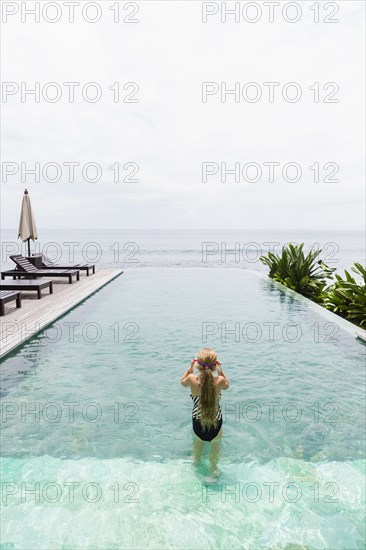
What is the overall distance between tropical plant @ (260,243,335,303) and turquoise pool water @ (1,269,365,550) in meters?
5.44

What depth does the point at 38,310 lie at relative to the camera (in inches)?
434

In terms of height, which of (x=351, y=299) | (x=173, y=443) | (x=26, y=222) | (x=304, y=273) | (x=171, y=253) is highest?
(x=171, y=253)

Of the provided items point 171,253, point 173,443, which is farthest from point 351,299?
point 171,253

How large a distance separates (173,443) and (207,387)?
148 centimetres

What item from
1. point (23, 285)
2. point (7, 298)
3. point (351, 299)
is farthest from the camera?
point (23, 285)

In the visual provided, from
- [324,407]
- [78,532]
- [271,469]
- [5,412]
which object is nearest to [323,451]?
[271,469]

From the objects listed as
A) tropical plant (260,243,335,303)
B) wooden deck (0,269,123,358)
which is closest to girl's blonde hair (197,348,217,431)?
wooden deck (0,269,123,358)

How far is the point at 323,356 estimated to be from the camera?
26.5 ft

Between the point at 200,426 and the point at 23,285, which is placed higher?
the point at 23,285

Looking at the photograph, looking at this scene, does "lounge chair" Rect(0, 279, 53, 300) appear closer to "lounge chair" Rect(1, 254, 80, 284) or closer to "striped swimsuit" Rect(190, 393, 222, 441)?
"lounge chair" Rect(1, 254, 80, 284)

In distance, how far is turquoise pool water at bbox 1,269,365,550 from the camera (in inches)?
139

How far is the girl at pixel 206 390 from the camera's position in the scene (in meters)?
3.83

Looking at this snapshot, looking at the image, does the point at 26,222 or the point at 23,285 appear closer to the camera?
the point at 23,285

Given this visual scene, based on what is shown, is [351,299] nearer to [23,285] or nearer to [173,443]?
[173,443]
